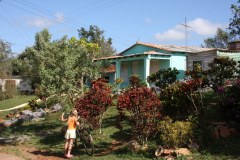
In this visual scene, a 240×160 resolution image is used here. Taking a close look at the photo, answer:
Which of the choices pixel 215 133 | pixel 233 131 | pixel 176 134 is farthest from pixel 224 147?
pixel 176 134

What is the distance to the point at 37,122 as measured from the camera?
16.5m

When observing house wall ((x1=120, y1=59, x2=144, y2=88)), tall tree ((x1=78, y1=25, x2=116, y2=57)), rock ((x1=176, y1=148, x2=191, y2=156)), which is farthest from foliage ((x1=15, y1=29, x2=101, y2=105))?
tall tree ((x1=78, y1=25, x2=116, y2=57))

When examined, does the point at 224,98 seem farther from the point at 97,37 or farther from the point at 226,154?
the point at 97,37

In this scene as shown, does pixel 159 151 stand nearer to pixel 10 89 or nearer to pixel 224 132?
pixel 224 132

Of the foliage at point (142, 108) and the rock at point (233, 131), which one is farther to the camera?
the rock at point (233, 131)

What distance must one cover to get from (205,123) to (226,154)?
5.61 feet

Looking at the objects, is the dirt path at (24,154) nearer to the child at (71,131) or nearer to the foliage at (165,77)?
the child at (71,131)

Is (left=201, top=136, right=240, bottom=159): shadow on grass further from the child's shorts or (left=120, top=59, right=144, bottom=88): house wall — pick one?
(left=120, top=59, right=144, bottom=88): house wall

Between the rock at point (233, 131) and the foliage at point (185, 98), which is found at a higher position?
the foliage at point (185, 98)

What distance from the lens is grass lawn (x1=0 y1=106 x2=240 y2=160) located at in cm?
859

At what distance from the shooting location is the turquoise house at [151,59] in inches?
990

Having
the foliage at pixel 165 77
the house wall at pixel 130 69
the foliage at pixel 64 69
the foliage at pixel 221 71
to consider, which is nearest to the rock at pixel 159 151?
the foliage at pixel 221 71

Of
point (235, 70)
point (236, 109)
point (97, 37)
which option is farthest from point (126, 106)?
point (97, 37)

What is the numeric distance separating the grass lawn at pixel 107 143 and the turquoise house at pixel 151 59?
1038 cm
